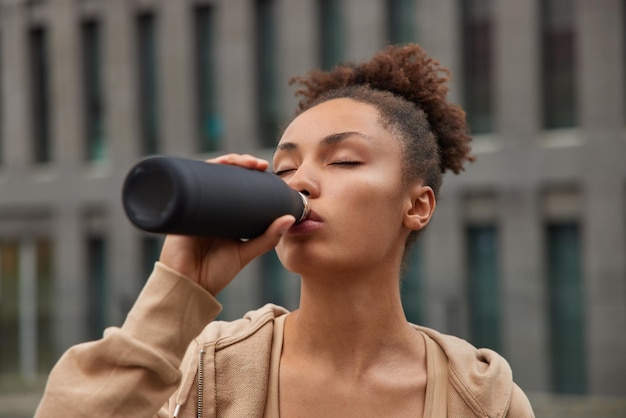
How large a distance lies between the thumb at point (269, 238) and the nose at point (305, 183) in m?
0.44

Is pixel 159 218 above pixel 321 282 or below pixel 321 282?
above

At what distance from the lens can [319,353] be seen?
3475mm

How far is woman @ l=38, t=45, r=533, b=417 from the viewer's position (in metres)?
3.21

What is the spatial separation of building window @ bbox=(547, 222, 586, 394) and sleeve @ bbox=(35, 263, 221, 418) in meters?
19.2

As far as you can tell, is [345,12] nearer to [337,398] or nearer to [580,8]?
[580,8]

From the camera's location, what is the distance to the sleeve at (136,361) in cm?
259

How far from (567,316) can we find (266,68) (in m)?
9.61

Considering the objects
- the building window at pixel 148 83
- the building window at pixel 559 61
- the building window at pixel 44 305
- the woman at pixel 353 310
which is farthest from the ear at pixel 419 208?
the building window at pixel 44 305

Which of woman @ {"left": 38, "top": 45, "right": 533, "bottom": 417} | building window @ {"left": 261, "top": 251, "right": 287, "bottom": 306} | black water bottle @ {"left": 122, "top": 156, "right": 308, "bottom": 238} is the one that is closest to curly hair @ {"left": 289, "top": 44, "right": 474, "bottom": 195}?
woman @ {"left": 38, "top": 45, "right": 533, "bottom": 417}

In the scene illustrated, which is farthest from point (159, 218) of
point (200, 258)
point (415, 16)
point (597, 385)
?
point (415, 16)

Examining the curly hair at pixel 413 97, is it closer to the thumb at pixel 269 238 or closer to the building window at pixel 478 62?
the thumb at pixel 269 238

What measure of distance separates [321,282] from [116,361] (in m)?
0.91

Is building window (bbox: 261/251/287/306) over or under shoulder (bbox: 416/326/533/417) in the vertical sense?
under

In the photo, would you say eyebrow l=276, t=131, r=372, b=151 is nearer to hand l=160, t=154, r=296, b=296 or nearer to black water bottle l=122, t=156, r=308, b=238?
hand l=160, t=154, r=296, b=296
